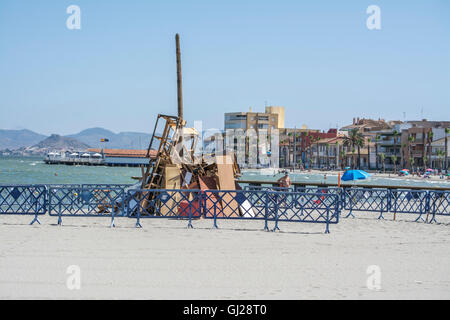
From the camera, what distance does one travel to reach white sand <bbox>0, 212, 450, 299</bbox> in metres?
8.62

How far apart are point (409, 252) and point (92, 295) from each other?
26.4ft

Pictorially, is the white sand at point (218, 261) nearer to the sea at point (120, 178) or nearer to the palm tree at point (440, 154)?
the sea at point (120, 178)

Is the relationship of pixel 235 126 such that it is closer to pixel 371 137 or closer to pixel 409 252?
pixel 371 137

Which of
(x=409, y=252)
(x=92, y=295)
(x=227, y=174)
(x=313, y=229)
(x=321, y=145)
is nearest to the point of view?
(x=92, y=295)

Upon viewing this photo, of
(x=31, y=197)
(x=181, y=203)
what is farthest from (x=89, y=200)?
(x=181, y=203)

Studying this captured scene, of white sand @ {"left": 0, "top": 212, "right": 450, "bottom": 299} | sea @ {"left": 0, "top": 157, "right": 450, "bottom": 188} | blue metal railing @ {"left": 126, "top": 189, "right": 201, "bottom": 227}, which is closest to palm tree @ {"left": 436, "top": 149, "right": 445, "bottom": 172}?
sea @ {"left": 0, "top": 157, "right": 450, "bottom": 188}

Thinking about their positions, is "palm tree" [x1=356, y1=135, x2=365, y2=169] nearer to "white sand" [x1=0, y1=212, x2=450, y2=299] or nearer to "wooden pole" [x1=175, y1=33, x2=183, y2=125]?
"wooden pole" [x1=175, y1=33, x2=183, y2=125]

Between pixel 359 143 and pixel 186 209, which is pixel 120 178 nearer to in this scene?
pixel 359 143

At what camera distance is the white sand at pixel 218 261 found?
8.62m

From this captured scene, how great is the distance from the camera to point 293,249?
12.8 metres

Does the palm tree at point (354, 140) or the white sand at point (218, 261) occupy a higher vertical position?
the palm tree at point (354, 140)

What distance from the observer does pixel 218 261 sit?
1105cm

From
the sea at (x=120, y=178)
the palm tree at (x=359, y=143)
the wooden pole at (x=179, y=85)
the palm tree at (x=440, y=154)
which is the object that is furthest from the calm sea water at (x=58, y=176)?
the palm tree at (x=440, y=154)
